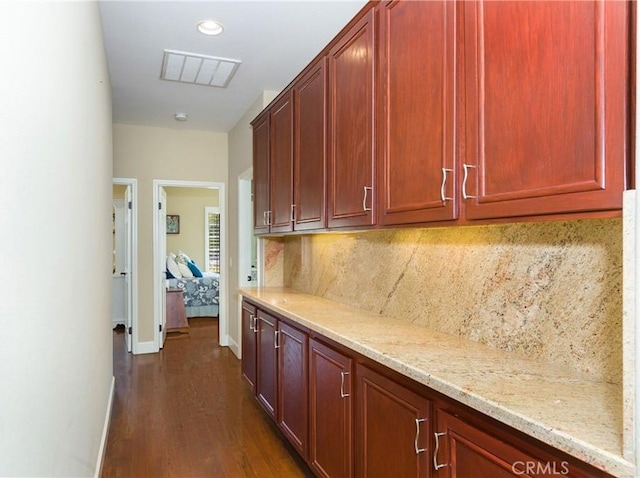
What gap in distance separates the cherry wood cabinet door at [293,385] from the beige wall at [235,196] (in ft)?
6.96

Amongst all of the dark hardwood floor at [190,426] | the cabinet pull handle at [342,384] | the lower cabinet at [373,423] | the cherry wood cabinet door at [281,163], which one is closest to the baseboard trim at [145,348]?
the dark hardwood floor at [190,426]

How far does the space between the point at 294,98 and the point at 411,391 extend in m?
2.13

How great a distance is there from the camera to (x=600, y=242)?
126cm

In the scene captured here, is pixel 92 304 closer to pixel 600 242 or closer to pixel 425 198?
pixel 425 198

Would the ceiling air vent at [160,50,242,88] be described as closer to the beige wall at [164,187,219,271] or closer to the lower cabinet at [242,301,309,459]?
the lower cabinet at [242,301,309,459]

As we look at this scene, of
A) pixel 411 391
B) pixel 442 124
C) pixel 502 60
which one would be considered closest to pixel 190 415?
pixel 411 391

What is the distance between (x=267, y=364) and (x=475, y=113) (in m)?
2.25

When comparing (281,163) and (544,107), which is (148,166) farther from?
(544,107)

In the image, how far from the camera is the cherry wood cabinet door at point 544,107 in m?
0.97

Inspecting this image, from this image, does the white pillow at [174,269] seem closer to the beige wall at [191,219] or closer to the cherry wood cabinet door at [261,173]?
the beige wall at [191,219]

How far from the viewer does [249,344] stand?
344 centimetres

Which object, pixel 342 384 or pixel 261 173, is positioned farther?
pixel 261 173

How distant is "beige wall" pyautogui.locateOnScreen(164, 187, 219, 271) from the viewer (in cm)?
943

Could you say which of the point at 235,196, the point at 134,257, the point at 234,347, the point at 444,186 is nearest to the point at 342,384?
the point at 444,186
